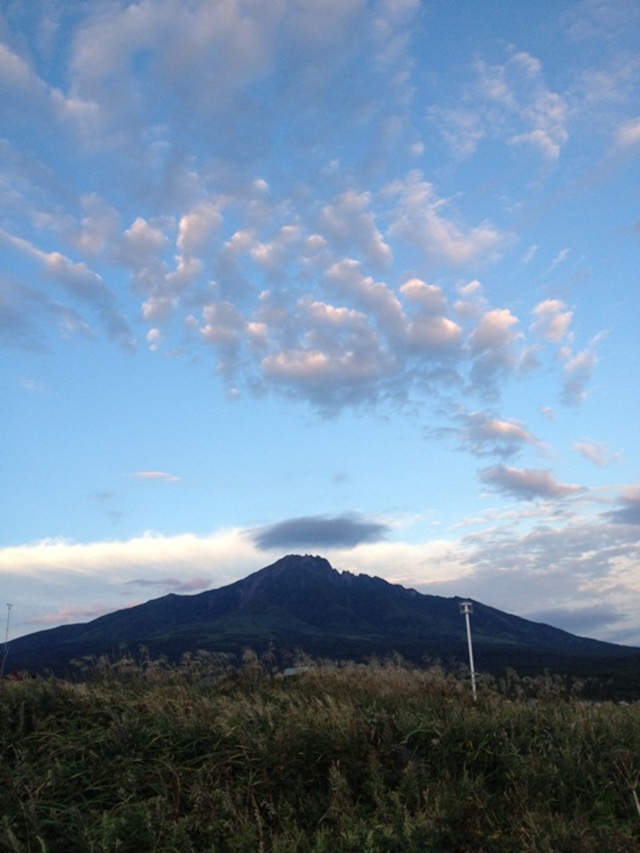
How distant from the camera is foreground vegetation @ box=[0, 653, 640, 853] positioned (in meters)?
5.80

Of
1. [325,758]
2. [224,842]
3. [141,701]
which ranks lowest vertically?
[224,842]

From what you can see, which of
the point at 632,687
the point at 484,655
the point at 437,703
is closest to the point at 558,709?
the point at 437,703

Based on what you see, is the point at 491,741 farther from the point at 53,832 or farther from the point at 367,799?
the point at 53,832

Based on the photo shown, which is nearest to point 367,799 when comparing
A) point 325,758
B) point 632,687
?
point 325,758

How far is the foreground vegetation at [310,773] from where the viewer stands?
580 cm

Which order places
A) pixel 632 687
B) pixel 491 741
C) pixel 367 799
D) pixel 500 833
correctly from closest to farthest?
pixel 500 833 < pixel 367 799 < pixel 491 741 < pixel 632 687

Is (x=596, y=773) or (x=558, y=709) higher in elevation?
(x=558, y=709)

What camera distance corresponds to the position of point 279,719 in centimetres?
825

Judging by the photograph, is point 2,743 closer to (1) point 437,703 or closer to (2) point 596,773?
(1) point 437,703

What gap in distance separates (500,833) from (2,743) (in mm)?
5315

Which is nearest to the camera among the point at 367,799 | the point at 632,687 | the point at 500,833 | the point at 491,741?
the point at 500,833

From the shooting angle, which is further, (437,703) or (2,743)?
(437,703)

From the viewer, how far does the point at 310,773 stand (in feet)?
23.4

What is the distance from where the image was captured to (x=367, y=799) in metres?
6.74
